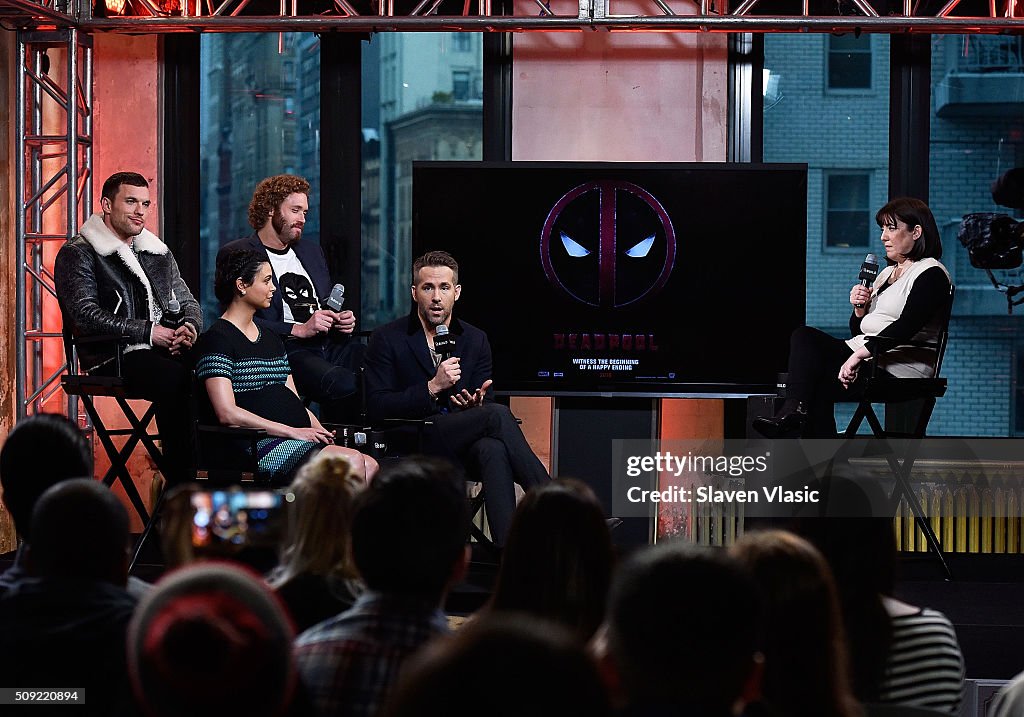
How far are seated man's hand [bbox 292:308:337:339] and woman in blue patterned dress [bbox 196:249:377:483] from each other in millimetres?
620

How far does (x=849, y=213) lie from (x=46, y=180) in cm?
405

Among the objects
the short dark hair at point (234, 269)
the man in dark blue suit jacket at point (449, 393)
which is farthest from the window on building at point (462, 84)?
the short dark hair at point (234, 269)

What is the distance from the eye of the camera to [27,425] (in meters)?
2.57

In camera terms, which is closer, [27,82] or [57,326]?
[27,82]

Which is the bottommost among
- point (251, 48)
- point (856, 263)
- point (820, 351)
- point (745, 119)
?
point (820, 351)

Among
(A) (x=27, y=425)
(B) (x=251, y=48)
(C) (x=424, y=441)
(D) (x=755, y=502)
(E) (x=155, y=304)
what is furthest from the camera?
(B) (x=251, y=48)

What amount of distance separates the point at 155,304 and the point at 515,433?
1635 millimetres

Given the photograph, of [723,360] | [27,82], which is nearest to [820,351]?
[723,360]

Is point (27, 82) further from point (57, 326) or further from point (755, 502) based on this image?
point (755, 502)

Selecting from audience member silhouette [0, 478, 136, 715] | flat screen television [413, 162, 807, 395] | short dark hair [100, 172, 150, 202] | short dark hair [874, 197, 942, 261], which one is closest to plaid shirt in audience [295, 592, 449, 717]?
audience member silhouette [0, 478, 136, 715]

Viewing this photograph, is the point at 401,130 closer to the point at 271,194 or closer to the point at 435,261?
the point at 271,194

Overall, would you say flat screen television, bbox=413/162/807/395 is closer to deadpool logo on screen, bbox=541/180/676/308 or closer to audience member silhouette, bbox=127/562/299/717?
deadpool logo on screen, bbox=541/180/676/308

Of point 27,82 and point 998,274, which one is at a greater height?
point 27,82

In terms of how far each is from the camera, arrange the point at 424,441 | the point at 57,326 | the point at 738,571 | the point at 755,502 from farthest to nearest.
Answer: the point at 57,326 < the point at 755,502 < the point at 424,441 < the point at 738,571
